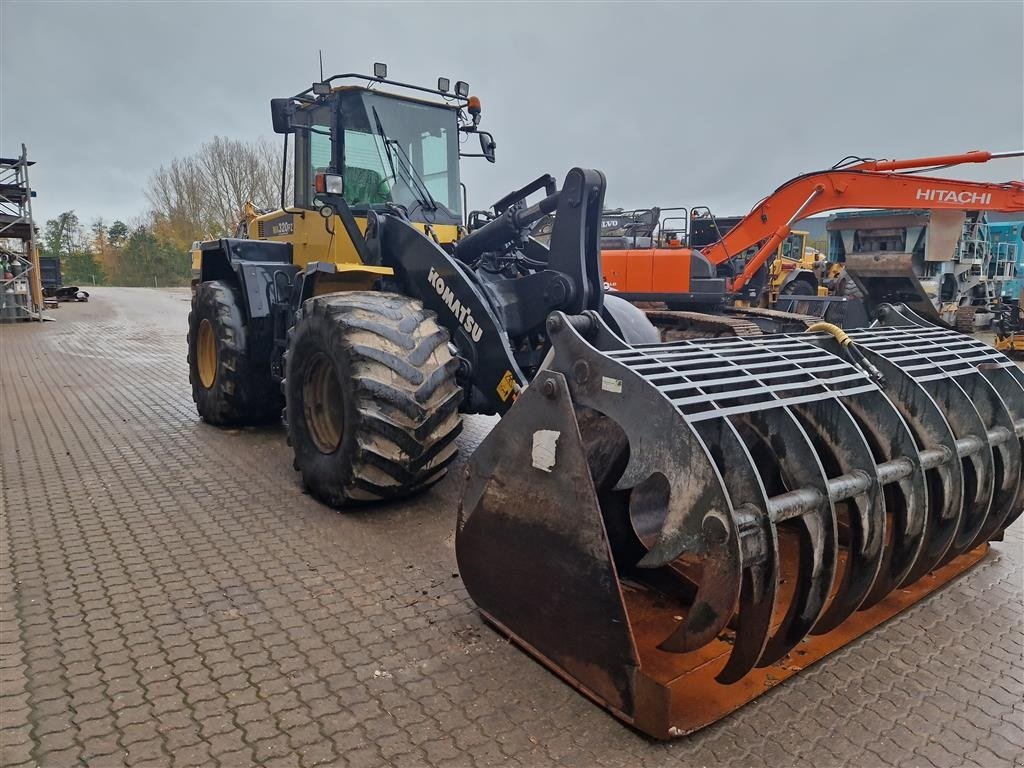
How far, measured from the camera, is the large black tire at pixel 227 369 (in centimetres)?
600

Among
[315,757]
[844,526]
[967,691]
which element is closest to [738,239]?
[844,526]

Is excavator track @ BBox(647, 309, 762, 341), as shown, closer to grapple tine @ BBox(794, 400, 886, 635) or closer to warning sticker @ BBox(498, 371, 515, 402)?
warning sticker @ BBox(498, 371, 515, 402)

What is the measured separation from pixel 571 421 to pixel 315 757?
136cm

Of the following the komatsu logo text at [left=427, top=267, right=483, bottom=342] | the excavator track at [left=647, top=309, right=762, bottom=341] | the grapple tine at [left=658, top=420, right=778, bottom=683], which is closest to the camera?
the grapple tine at [left=658, top=420, right=778, bottom=683]

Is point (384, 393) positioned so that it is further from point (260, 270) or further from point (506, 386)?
point (260, 270)

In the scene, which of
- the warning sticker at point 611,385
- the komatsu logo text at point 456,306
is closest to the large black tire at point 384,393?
the komatsu logo text at point 456,306

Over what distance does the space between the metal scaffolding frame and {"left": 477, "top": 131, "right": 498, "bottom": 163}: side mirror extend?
1717 centimetres

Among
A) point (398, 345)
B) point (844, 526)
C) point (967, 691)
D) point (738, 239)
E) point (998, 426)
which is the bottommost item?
point (967, 691)

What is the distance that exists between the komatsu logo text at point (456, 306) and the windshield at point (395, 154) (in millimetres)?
1119

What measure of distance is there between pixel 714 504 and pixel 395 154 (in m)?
4.10

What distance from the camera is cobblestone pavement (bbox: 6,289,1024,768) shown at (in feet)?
7.48

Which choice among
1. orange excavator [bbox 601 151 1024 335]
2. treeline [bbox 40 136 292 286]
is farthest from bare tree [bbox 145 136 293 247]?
orange excavator [bbox 601 151 1024 335]

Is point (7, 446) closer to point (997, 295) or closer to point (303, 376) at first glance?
point (303, 376)

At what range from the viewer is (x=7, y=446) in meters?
5.71
